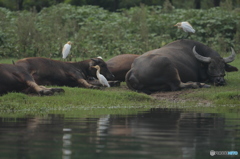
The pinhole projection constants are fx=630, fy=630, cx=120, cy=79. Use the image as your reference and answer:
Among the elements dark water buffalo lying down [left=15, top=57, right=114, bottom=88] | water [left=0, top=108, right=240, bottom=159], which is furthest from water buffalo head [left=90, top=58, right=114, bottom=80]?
water [left=0, top=108, right=240, bottom=159]

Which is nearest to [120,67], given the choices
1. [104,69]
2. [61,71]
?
[104,69]

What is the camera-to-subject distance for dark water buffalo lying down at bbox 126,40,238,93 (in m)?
15.6

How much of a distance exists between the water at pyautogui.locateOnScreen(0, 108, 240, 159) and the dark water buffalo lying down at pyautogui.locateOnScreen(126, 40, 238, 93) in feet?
14.9

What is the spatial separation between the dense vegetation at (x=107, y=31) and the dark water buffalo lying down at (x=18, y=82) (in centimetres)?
706

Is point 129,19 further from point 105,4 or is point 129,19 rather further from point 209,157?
point 209,157

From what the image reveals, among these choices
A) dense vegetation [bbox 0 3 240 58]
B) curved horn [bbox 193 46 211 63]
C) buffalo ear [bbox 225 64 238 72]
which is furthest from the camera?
dense vegetation [bbox 0 3 240 58]

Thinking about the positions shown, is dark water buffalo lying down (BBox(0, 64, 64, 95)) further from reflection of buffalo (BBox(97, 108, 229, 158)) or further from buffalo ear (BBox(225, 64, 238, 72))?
buffalo ear (BBox(225, 64, 238, 72))

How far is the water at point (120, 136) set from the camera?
6.68 meters

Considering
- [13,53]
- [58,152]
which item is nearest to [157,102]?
[58,152]

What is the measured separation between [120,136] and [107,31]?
1846 cm

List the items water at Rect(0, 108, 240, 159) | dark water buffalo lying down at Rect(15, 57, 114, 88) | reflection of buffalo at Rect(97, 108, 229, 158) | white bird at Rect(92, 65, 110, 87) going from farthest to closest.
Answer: white bird at Rect(92, 65, 110, 87) → dark water buffalo lying down at Rect(15, 57, 114, 88) → reflection of buffalo at Rect(97, 108, 229, 158) → water at Rect(0, 108, 240, 159)

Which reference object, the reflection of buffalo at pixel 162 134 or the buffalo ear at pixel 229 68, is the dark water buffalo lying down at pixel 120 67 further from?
the reflection of buffalo at pixel 162 134

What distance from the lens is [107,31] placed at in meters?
26.3

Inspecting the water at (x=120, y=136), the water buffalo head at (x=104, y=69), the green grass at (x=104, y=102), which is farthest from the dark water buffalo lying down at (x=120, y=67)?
the water at (x=120, y=136)
